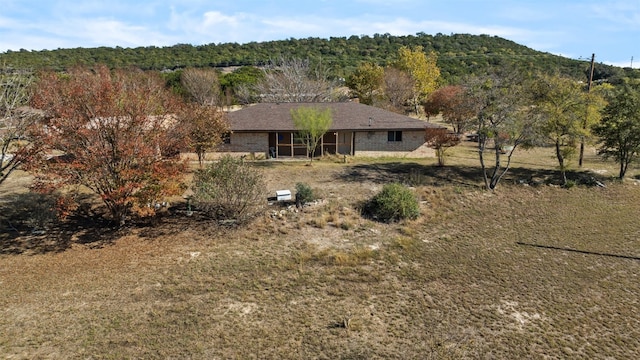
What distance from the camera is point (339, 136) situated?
30984 millimetres

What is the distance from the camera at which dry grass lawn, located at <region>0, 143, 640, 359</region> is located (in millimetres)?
10156

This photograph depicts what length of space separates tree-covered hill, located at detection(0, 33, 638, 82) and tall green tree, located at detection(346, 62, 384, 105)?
60.0 feet

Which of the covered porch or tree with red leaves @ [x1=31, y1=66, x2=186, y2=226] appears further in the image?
the covered porch

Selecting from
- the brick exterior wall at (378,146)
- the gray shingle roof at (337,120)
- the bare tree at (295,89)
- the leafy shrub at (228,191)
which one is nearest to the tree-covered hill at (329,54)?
the bare tree at (295,89)

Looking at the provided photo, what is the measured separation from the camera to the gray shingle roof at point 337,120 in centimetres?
2944

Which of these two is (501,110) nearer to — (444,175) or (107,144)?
(444,175)

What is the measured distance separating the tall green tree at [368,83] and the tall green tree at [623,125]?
28.9 metres

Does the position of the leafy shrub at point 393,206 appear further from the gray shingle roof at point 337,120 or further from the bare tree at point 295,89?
the bare tree at point 295,89

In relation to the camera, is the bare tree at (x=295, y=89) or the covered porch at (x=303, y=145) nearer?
the covered porch at (x=303, y=145)

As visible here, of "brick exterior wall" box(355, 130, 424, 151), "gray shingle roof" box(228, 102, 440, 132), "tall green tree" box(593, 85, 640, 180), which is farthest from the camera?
"brick exterior wall" box(355, 130, 424, 151)

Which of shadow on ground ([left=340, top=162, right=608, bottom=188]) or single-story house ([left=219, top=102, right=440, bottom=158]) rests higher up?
single-story house ([left=219, top=102, right=440, bottom=158])

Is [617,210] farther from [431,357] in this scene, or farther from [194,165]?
[194,165]

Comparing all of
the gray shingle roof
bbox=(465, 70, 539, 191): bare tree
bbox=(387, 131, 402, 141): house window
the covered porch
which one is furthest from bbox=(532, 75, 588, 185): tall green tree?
the covered porch

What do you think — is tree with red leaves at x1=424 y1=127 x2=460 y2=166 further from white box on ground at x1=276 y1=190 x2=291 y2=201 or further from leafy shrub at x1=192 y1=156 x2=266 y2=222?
leafy shrub at x1=192 y1=156 x2=266 y2=222
